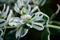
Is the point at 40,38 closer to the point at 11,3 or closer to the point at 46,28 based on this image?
the point at 46,28

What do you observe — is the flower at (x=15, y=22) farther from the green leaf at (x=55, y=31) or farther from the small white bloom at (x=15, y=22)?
the green leaf at (x=55, y=31)

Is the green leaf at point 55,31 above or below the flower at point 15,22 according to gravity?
below

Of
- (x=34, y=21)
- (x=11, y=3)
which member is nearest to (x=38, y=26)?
(x=34, y=21)

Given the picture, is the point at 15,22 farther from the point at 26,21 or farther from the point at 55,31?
the point at 55,31

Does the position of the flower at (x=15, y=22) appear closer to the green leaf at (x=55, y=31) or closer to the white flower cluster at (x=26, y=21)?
the white flower cluster at (x=26, y=21)

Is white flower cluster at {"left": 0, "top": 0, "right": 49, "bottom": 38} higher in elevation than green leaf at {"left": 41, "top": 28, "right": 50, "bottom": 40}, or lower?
higher

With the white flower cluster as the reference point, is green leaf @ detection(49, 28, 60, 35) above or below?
below

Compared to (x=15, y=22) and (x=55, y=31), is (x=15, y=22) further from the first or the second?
(x=55, y=31)

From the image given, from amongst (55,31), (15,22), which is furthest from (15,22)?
(55,31)

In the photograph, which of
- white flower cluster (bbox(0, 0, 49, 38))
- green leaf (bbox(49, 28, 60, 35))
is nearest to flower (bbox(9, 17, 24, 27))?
white flower cluster (bbox(0, 0, 49, 38))

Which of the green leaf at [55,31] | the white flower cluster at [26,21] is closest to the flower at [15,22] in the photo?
the white flower cluster at [26,21]

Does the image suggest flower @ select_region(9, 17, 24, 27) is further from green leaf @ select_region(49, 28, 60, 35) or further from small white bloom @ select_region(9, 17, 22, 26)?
green leaf @ select_region(49, 28, 60, 35)

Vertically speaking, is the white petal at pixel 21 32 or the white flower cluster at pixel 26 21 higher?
the white flower cluster at pixel 26 21
